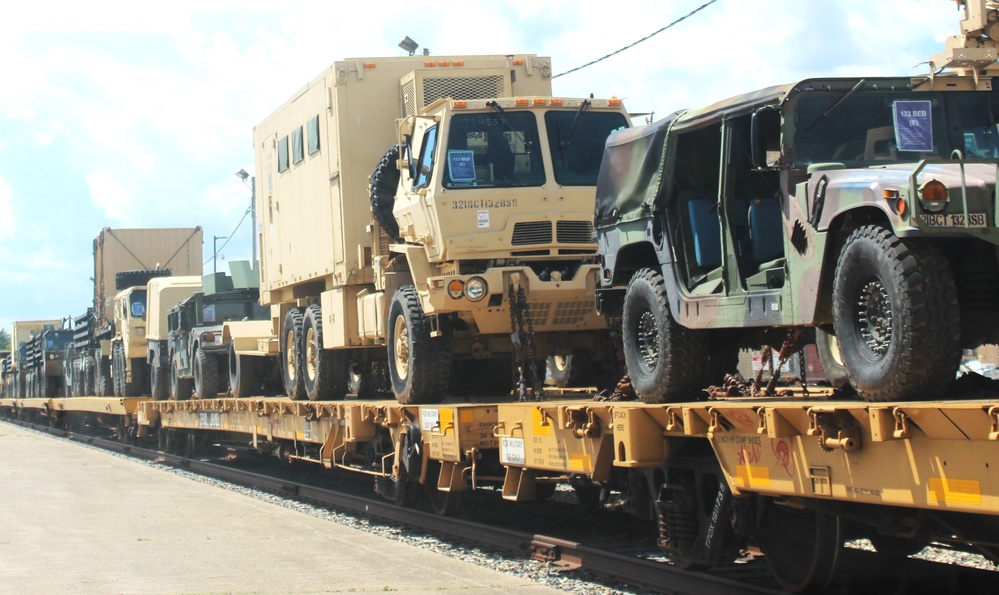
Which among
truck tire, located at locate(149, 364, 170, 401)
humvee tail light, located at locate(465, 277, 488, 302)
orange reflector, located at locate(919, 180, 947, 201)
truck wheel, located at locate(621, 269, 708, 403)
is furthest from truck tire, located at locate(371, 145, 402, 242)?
truck tire, located at locate(149, 364, 170, 401)

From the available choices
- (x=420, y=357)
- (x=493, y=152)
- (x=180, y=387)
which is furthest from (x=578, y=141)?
(x=180, y=387)

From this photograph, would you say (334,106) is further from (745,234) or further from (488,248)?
(745,234)

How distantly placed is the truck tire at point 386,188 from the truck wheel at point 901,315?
7.11m

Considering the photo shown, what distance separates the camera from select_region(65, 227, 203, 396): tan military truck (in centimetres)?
3123

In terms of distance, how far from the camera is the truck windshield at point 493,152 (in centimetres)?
1138

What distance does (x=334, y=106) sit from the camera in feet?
43.7

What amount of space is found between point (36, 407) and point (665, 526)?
31644 millimetres

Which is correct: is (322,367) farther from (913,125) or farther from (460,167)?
(913,125)

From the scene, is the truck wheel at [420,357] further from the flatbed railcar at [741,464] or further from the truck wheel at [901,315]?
the truck wheel at [901,315]

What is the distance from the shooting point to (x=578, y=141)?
1173cm

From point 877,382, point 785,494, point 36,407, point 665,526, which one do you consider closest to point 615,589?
point 665,526

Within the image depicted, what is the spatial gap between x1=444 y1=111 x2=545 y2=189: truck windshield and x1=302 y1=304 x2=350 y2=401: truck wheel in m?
3.85

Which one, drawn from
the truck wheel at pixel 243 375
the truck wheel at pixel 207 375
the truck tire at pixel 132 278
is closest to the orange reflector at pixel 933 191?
the truck wheel at pixel 243 375

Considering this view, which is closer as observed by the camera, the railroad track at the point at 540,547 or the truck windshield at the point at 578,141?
the railroad track at the point at 540,547
